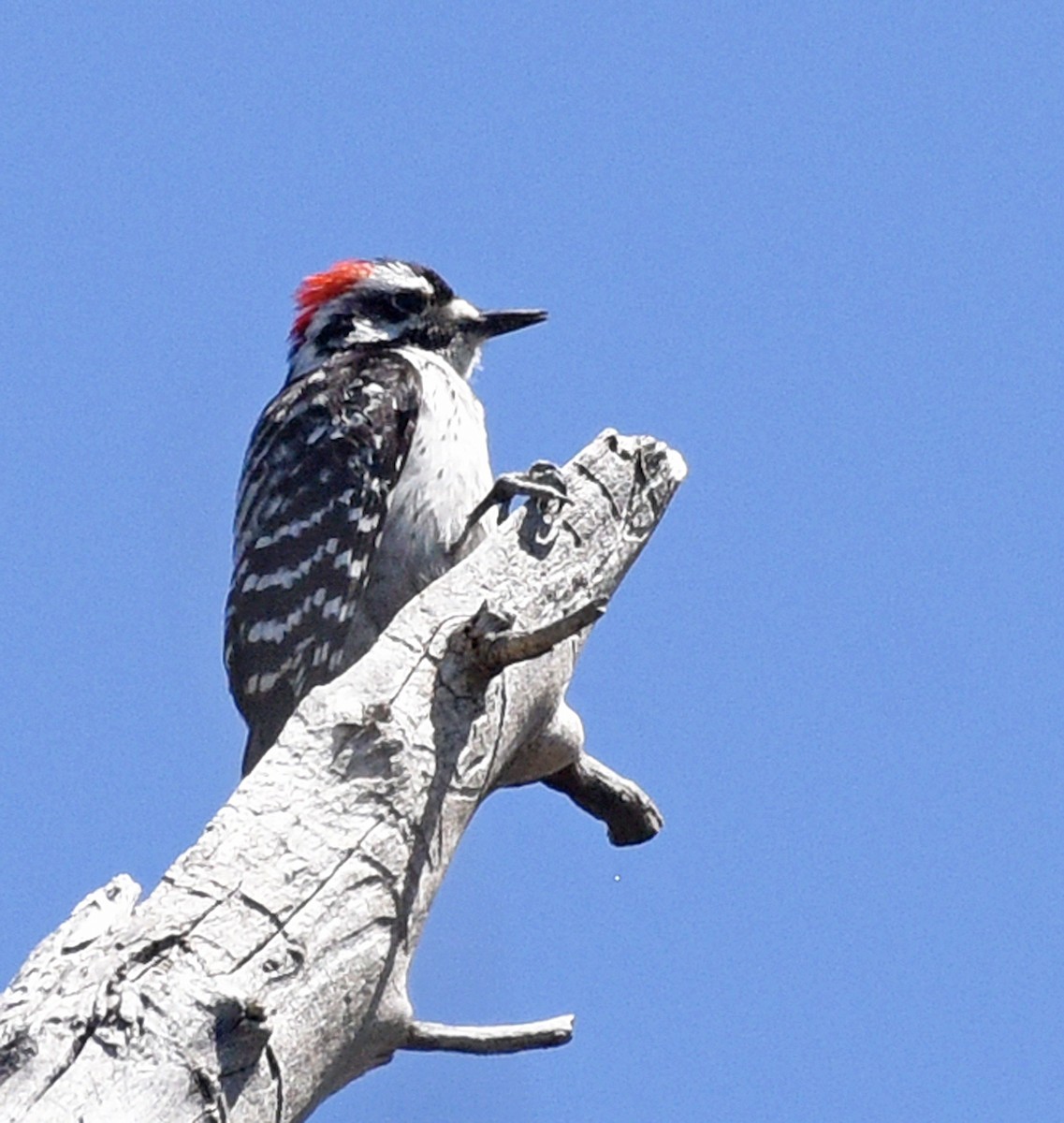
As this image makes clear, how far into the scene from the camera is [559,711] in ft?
16.4

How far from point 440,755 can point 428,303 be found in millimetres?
3233

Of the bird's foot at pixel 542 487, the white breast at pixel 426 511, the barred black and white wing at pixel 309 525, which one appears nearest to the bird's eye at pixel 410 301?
the barred black and white wing at pixel 309 525

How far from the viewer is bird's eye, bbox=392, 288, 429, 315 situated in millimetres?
7098

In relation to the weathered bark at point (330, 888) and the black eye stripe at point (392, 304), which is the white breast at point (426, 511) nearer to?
the black eye stripe at point (392, 304)

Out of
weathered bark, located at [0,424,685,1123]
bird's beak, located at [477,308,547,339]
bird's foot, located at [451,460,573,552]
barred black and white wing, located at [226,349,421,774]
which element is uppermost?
bird's beak, located at [477,308,547,339]

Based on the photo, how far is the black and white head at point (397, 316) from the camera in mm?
7062

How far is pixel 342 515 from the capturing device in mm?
6176

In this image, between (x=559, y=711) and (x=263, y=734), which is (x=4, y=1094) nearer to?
(x=559, y=711)

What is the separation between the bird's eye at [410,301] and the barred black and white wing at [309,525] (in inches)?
16.4

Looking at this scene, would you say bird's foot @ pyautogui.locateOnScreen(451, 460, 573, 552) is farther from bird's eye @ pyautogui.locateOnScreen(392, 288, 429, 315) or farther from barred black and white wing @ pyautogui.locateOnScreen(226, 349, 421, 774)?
bird's eye @ pyautogui.locateOnScreen(392, 288, 429, 315)

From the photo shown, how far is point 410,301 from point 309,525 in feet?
4.02

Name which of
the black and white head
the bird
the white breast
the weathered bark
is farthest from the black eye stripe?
the weathered bark

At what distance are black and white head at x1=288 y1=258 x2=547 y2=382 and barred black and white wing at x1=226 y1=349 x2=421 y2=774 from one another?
1.28 feet

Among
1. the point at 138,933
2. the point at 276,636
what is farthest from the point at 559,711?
the point at 138,933
